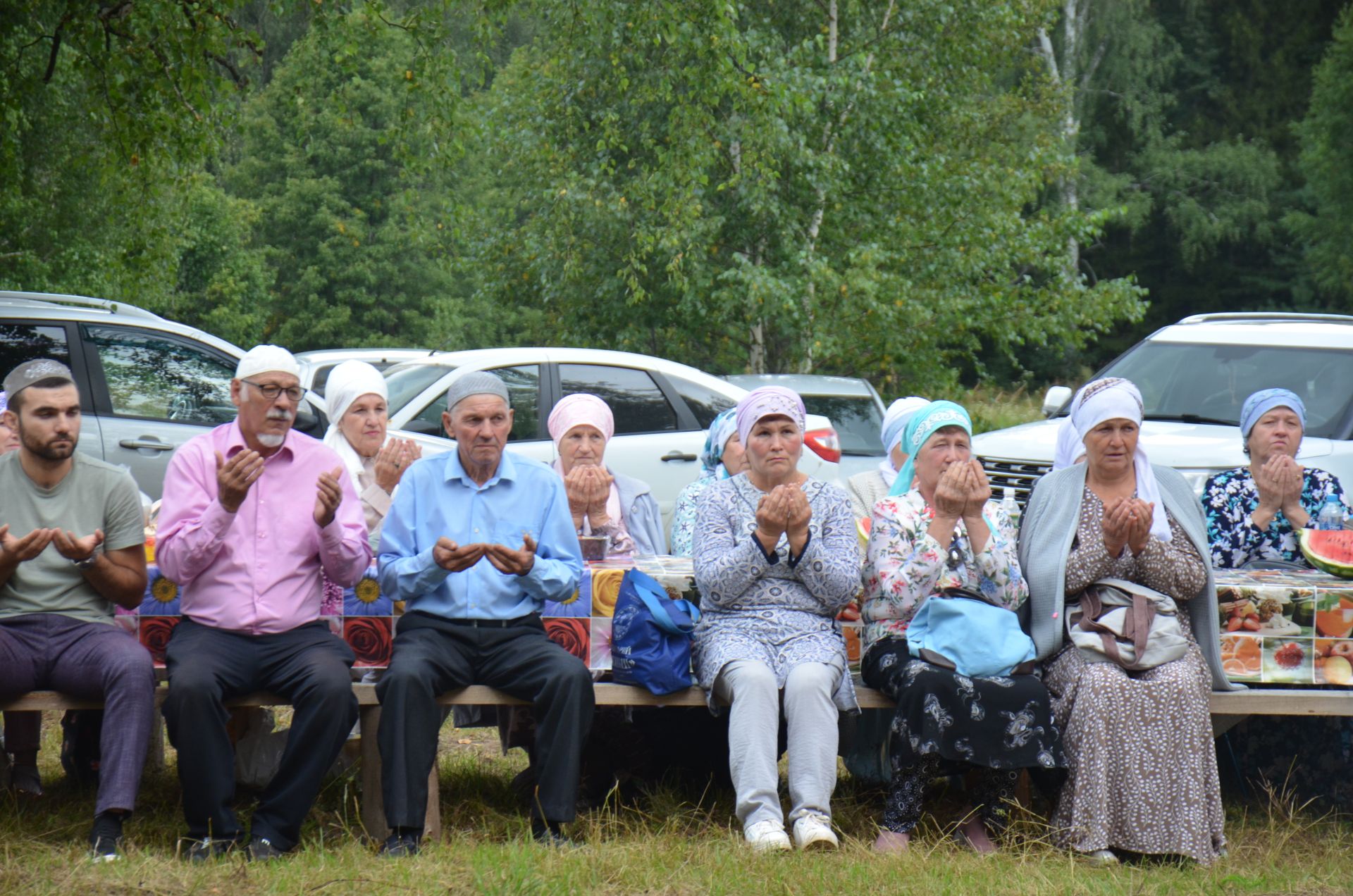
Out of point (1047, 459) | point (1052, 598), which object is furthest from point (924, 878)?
point (1047, 459)

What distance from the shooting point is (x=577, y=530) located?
19.4 feet

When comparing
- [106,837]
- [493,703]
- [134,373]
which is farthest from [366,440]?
[134,373]

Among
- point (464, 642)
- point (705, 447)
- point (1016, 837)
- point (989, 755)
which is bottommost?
point (1016, 837)

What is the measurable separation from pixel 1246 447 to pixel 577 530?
9.70ft

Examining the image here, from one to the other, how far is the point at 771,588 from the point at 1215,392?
4.96 meters

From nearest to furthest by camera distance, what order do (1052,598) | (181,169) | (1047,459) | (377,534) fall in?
1. (1052,598)
2. (377,534)
3. (1047,459)
4. (181,169)

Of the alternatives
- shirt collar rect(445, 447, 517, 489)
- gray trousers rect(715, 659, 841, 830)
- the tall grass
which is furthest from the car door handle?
the tall grass

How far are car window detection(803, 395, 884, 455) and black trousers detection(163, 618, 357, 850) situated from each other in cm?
640

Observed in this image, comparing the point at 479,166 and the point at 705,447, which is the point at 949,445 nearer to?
the point at 705,447

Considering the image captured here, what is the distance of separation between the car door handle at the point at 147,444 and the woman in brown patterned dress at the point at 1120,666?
5588 millimetres

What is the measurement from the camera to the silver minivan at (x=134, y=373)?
8.59 meters

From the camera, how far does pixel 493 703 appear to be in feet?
15.9

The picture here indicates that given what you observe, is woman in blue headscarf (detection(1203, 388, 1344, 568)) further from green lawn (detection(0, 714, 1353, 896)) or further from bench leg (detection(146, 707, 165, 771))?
bench leg (detection(146, 707, 165, 771))

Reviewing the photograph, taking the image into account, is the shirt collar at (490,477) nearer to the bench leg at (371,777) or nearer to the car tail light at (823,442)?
the bench leg at (371,777)
